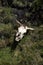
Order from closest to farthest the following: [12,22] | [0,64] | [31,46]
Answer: [0,64], [31,46], [12,22]

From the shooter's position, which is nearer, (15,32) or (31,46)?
(31,46)

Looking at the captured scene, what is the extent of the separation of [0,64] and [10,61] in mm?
101

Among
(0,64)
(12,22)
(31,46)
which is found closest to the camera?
(0,64)

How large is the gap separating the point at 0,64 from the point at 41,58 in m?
0.39

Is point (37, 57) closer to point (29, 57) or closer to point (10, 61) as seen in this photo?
point (29, 57)

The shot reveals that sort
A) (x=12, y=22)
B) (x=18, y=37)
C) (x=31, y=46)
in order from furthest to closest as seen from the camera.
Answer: (x=12, y=22) → (x=18, y=37) → (x=31, y=46)

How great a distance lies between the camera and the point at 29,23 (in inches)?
92.7

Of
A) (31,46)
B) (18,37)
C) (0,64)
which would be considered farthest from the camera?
(18,37)

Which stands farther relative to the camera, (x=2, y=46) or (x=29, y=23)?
(x=29, y=23)

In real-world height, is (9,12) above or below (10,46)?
above

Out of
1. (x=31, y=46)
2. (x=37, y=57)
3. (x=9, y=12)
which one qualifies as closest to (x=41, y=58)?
(x=37, y=57)

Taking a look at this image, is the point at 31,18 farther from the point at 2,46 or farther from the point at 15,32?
A: the point at 2,46

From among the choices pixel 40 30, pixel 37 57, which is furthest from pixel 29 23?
pixel 37 57

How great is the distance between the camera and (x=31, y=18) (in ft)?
7.83
